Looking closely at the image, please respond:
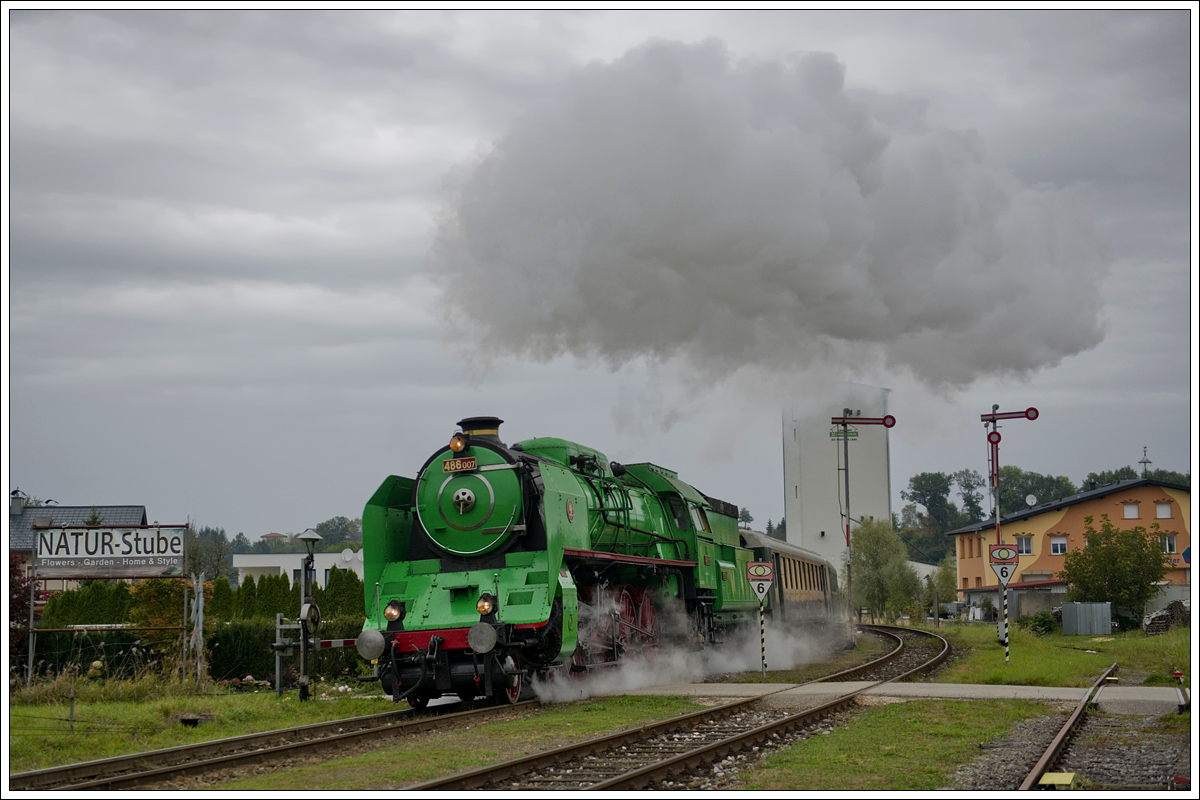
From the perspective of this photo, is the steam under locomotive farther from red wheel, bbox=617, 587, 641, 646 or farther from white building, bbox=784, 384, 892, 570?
white building, bbox=784, 384, 892, 570

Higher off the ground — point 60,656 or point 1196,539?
point 1196,539

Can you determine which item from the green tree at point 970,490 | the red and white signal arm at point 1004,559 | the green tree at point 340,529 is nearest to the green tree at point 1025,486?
the green tree at point 970,490

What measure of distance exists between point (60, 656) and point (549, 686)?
9683mm

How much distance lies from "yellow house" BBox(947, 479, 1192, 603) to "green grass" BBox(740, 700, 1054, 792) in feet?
124

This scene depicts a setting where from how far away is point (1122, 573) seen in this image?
1436 inches

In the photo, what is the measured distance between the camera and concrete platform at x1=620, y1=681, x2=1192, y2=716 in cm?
1386

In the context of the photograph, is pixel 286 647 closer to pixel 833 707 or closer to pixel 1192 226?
pixel 833 707

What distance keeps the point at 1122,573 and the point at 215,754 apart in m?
34.3

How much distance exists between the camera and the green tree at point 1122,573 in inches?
1439

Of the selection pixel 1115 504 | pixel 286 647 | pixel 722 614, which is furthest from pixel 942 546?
pixel 286 647

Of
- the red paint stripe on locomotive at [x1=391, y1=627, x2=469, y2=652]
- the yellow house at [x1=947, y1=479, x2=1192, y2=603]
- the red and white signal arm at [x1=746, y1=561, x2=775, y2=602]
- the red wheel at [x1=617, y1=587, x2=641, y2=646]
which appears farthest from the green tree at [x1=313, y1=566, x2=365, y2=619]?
the yellow house at [x1=947, y1=479, x2=1192, y2=603]

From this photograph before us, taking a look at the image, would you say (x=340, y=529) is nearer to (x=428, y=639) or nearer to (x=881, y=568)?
(x=881, y=568)

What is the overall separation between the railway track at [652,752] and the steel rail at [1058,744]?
2.58 m

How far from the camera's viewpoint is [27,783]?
8562mm
